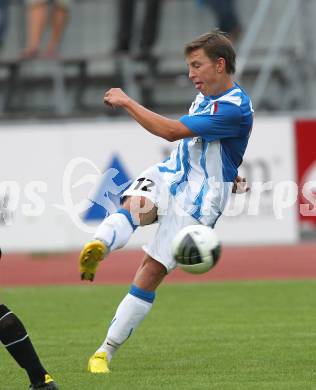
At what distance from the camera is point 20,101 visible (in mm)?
20250

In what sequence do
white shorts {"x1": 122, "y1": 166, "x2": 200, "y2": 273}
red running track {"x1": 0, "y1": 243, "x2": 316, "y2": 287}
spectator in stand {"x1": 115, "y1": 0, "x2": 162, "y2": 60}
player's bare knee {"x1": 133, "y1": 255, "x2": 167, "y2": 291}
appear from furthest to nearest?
spectator in stand {"x1": 115, "y1": 0, "x2": 162, "y2": 60}
red running track {"x1": 0, "y1": 243, "x2": 316, "y2": 287}
player's bare knee {"x1": 133, "y1": 255, "x2": 167, "y2": 291}
white shorts {"x1": 122, "y1": 166, "x2": 200, "y2": 273}

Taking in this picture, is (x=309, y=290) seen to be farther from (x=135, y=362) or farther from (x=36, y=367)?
(x=36, y=367)

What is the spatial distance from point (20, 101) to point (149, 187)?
1341 cm

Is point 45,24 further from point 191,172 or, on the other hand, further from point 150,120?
point 150,120

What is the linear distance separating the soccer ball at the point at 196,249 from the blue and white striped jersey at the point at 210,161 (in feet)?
1.51

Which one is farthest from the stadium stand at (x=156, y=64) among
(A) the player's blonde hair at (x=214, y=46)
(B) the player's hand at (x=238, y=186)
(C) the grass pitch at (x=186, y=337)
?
(A) the player's blonde hair at (x=214, y=46)

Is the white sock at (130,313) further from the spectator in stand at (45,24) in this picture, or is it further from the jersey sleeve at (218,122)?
the spectator in stand at (45,24)

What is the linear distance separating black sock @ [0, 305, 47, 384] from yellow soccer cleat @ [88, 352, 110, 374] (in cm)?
98

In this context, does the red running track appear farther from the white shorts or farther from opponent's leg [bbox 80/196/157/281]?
opponent's leg [bbox 80/196/157/281]

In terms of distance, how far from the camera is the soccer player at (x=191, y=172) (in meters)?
7.09

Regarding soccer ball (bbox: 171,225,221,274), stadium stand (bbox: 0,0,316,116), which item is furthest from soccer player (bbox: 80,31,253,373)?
stadium stand (bbox: 0,0,316,116)

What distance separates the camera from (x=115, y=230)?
268 inches

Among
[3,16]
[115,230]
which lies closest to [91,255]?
[115,230]

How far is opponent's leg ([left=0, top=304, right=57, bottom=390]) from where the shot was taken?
6.34 m
